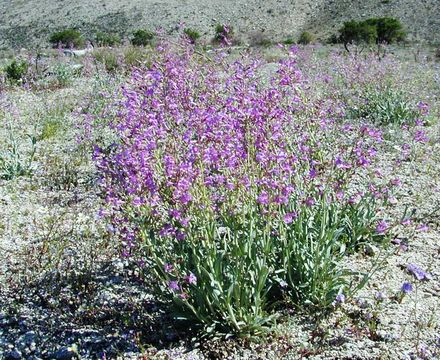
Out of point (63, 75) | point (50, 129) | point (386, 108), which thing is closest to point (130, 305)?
point (50, 129)

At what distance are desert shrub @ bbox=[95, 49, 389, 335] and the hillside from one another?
37935mm

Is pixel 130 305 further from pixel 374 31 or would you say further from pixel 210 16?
pixel 210 16

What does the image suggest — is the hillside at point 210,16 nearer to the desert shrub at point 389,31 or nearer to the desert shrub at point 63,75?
the desert shrub at point 389,31

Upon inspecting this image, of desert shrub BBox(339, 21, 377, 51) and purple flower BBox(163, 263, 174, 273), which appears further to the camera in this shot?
desert shrub BBox(339, 21, 377, 51)

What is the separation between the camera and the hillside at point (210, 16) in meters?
42.5

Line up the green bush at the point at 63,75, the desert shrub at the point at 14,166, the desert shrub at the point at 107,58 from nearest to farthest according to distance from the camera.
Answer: the desert shrub at the point at 14,166 < the green bush at the point at 63,75 < the desert shrub at the point at 107,58

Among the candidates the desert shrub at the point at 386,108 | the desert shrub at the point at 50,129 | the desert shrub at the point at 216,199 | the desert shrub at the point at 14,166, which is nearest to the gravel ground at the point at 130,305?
the desert shrub at the point at 216,199

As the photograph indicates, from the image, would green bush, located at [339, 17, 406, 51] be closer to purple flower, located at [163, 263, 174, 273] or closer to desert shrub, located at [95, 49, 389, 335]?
desert shrub, located at [95, 49, 389, 335]

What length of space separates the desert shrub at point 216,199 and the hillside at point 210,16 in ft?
124

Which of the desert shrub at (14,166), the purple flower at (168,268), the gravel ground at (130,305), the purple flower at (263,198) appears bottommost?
the gravel ground at (130,305)

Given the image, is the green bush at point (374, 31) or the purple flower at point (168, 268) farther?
the green bush at point (374, 31)

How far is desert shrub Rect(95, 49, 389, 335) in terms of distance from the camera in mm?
2990

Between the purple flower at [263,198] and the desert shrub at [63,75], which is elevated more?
the purple flower at [263,198]

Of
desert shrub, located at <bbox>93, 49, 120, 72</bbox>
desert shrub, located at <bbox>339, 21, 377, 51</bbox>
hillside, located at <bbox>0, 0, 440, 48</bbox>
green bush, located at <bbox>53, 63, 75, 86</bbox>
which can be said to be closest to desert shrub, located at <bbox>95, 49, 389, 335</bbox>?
green bush, located at <bbox>53, 63, 75, 86</bbox>
